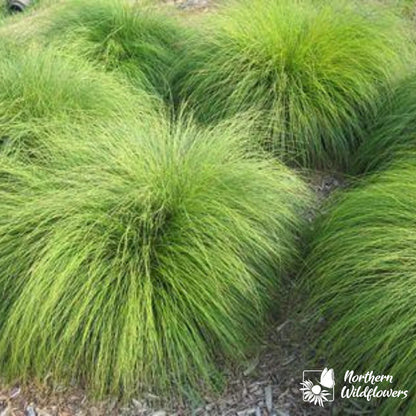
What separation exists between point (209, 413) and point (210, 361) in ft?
0.68

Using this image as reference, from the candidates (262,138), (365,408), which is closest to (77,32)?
(262,138)

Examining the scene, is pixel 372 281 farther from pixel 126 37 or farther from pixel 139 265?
pixel 126 37

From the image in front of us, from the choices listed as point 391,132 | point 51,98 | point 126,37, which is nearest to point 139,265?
point 51,98

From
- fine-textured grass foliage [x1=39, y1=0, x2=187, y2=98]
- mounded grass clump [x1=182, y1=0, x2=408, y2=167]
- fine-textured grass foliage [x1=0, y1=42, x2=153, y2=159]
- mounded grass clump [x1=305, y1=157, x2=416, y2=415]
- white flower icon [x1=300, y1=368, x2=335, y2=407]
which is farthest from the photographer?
fine-textured grass foliage [x1=39, y1=0, x2=187, y2=98]

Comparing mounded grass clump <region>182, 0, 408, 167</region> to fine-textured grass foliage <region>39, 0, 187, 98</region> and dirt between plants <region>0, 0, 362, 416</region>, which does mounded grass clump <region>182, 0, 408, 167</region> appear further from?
dirt between plants <region>0, 0, 362, 416</region>

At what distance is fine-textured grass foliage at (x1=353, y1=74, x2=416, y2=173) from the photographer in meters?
3.12

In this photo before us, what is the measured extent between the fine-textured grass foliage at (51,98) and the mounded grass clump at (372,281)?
1.50 metres

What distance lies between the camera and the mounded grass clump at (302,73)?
11.2 feet

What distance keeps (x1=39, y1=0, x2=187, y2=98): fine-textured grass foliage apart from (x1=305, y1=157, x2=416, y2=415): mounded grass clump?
6.48ft

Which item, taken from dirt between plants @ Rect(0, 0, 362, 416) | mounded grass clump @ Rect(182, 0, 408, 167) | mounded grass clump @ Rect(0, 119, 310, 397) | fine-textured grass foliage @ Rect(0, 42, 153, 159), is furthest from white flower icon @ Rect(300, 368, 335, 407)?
fine-textured grass foliage @ Rect(0, 42, 153, 159)

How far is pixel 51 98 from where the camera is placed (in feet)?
10.9

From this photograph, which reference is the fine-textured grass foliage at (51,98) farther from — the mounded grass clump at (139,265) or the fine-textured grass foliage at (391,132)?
the fine-textured grass foliage at (391,132)

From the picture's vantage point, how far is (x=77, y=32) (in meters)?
4.38

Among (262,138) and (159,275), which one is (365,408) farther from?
(262,138)
